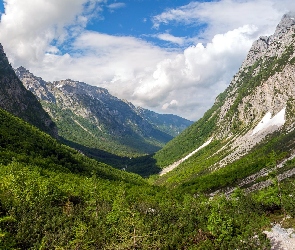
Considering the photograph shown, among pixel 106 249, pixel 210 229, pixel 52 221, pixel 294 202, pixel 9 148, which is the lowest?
pixel 294 202

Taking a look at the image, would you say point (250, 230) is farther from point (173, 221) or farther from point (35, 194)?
point (35, 194)

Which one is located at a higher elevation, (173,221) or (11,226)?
(11,226)

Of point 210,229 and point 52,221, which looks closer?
point 210,229

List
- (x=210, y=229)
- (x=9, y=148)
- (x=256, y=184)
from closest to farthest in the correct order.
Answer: (x=210, y=229), (x=256, y=184), (x=9, y=148)

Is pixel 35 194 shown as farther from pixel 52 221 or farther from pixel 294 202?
Result: pixel 294 202

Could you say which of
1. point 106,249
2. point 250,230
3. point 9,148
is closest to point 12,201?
point 106,249

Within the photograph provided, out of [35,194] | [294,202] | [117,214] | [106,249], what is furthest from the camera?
[35,194]

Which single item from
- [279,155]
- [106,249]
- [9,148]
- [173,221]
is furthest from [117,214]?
[279,155]

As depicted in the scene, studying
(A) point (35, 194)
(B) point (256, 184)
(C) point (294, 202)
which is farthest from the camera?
(B) point (256, 184)

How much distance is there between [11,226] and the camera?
160 ft

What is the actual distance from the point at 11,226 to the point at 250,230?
120 feet

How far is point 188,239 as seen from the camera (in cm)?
4878

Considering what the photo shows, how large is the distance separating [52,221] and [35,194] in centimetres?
1920

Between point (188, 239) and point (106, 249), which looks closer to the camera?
point (106, 249)
